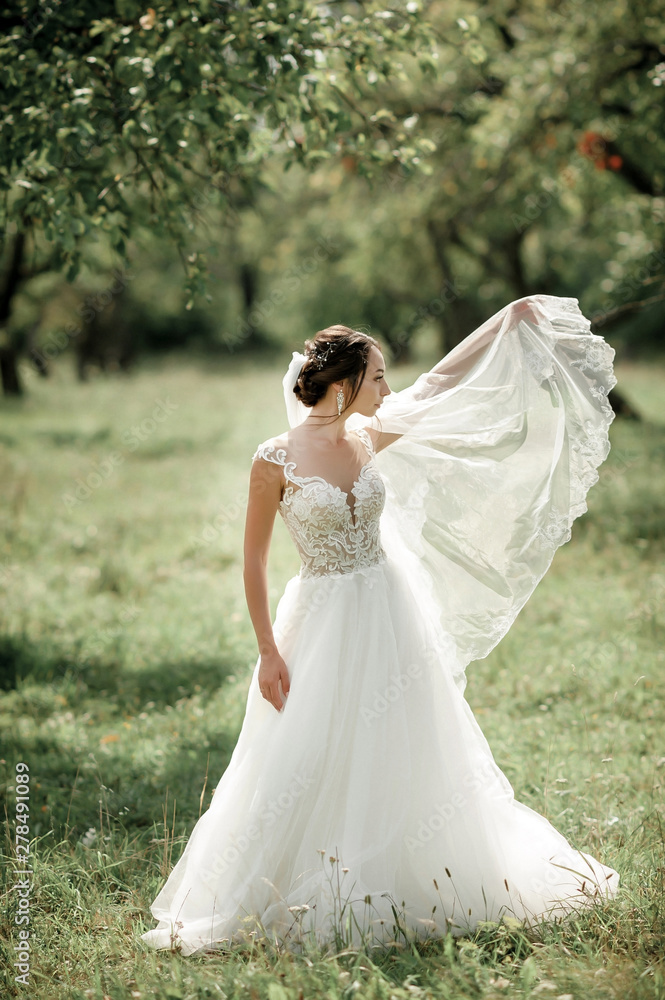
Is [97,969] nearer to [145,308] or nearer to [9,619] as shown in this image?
[9,619]

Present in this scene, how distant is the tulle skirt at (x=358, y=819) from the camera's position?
123 inches

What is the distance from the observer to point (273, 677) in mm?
3252

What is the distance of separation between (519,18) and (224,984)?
13.5 metres

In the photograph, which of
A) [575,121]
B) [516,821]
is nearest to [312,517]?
[516,821]

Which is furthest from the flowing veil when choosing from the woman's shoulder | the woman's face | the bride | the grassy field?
the grassy field

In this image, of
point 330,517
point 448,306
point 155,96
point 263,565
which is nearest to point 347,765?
point 263,565

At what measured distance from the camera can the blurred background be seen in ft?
14.4

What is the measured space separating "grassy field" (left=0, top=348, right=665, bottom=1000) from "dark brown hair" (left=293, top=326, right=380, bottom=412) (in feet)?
6.97

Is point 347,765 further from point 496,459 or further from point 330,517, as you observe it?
point 496,459

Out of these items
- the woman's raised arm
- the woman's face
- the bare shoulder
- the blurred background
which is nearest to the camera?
the woman's raised arm

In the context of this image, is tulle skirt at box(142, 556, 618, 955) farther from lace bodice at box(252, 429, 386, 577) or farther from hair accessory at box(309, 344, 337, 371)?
hair accessory at box(309, 344, 337, 371)

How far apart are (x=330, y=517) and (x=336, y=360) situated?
2.14 ft

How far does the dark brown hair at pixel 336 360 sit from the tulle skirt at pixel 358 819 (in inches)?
31.1

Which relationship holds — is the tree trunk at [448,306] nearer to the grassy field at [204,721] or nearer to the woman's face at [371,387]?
the grassy field at [204,721]
